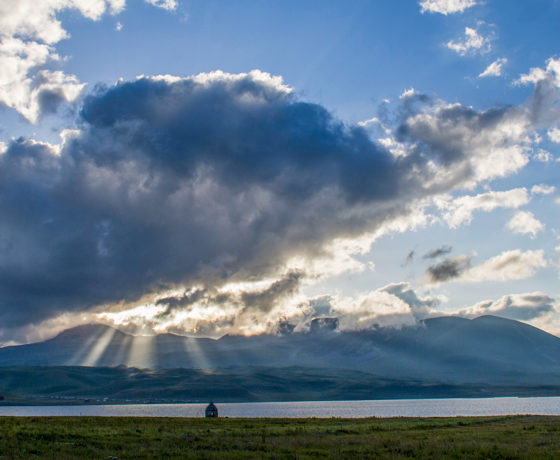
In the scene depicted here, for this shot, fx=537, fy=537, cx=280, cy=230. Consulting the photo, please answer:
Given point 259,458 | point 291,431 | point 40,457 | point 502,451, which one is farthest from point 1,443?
point 502,451

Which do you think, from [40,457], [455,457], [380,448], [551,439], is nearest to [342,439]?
[380,448]

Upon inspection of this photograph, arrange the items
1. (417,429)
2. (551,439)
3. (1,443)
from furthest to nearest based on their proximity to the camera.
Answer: (417,429)
(551,439)
(1,443)

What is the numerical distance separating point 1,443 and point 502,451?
4438 centimetres

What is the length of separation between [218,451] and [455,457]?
1965 cm

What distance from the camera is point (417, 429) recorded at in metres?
74.7

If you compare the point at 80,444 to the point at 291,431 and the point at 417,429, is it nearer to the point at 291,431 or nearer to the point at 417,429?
the point at 291,431

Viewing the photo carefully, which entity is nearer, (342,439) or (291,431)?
(342,439)

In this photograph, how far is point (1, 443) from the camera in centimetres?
4906

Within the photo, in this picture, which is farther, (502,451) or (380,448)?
(380,448)

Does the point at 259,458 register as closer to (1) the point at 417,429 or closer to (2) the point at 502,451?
(2) the point at 502,451

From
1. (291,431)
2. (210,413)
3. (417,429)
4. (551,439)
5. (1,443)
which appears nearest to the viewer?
(1,443)

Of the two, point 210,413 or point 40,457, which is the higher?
point 40,457

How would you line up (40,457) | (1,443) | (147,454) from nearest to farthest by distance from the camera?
(40,457), (147,454), (1,443)

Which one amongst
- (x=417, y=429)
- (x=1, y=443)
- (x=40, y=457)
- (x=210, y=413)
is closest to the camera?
(x=40, y=457)
